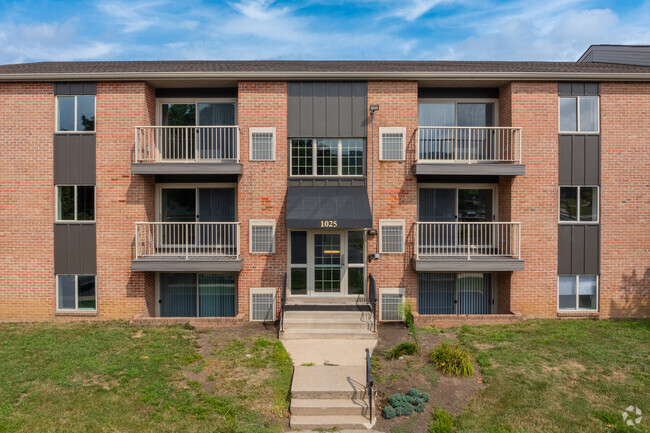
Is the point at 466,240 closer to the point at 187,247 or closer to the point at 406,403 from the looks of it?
the point at 406,403

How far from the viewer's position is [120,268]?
11.1m

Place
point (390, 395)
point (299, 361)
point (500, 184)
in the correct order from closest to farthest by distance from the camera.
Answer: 1. point (390, 395)
2. point (299, 361)
3. point (500, 184)

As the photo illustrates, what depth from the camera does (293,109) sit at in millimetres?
11320

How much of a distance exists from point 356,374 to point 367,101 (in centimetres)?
796

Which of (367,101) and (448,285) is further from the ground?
(367,101)

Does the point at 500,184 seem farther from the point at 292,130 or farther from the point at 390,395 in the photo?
the point at 390,395

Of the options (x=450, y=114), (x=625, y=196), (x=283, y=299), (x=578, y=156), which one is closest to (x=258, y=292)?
(x=283, y=299)

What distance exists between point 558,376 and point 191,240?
10.8 meters

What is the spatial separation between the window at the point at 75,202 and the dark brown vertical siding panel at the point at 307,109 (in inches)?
273

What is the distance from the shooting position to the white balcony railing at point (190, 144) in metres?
11.5

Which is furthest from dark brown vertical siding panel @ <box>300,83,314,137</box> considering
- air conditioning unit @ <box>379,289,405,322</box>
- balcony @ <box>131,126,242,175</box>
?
air conditioning unit @ <box>379,289,405,322</box>

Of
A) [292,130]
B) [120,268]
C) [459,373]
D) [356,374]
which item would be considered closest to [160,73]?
[292,130]

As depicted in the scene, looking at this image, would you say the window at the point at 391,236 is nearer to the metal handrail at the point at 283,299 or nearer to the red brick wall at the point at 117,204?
the metal handrail at the point at 283,299

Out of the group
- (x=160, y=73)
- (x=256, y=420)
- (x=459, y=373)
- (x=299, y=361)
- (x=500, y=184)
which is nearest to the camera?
(x=256, y=420)
